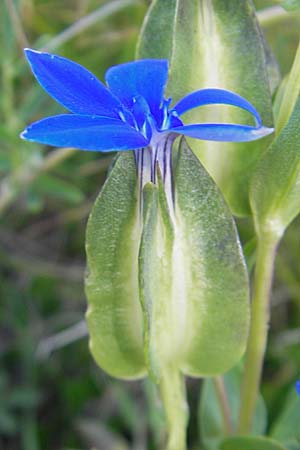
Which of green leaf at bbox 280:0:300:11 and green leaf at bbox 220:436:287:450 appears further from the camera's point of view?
green leaf at bbox 220:436:287:450

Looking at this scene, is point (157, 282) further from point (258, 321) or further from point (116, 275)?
point (258, 321)

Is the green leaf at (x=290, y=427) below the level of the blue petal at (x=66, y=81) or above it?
below

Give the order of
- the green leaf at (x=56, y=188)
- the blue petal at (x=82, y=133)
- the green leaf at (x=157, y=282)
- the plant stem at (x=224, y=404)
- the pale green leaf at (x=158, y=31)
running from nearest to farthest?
the blue petal at (x=82, y=133) < the green leaf at (x=157, y=282) < the pale green leaf at (x=158, y=31) < the plant stem at (x=224, y=404) < the green leaf at (x=56, y=188)

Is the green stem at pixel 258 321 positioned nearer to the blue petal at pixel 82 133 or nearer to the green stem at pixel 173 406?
the green stem at pixel 173 406

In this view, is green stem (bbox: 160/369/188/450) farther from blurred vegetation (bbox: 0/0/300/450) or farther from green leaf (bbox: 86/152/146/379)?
blurred vegetation (bbox: 0/0/300/450)

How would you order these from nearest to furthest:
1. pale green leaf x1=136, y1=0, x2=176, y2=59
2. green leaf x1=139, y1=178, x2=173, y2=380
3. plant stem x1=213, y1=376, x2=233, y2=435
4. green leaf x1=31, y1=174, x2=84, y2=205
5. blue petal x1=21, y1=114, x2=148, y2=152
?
1. blue petal x1=21, y1=114, x2=148, y2=152
2. green leaf x1=139, y1=178, x2=173, y2=380
3. pale green leaf x1=136, y1=0, x2=176, y2=59
4. plant stem x1=213, y1=376, x2=233, y2=435
5. green leaf x1=31, y1=174, x2=84, y2=205

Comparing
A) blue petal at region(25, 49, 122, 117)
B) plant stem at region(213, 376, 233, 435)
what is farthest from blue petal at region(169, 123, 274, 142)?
plant stem at region(213, 376, 233, 435)

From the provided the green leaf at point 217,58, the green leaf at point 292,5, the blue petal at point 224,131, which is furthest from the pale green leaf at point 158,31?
the blue petal at point 224,131
